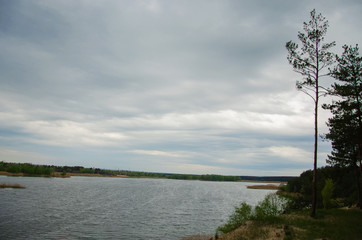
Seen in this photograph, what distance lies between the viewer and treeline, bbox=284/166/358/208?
164 feet

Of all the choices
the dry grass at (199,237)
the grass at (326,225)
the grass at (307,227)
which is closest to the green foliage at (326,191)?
the grass at (307,227)

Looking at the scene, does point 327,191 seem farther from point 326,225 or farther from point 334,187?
point 326,225

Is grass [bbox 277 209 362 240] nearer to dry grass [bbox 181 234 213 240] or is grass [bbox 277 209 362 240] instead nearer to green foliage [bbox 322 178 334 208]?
dry grass [bbox 181 234 213 240]

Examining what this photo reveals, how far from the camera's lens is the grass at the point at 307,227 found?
2358cm

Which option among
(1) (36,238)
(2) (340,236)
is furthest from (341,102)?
(1) (36,238)

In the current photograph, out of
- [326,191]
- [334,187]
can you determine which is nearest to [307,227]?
[326,191]

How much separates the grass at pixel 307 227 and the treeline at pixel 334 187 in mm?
17508

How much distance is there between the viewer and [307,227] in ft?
85.9

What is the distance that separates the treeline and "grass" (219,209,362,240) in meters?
17.5

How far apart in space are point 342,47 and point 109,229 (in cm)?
4487

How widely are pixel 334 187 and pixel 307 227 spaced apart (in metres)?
31.7

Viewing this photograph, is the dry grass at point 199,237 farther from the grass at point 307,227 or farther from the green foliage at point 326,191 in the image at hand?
the green foliage at point 326,191

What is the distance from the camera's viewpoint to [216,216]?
57.4 metres

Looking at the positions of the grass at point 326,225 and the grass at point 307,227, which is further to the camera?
the grass at point 307,227
